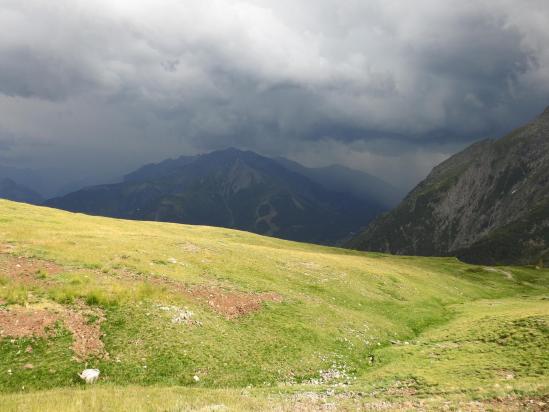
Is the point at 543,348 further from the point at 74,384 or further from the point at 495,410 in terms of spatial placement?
the point at 74,384

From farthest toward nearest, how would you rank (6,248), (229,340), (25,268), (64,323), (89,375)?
1. (6,248)
2. (25,268)
3. (229,340)
4. (64,323)
5. (89,375)

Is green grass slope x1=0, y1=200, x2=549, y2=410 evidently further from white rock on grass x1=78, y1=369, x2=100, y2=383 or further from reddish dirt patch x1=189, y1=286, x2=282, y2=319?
white rock on grass x1=78, y1=369, x2=100, y2=383

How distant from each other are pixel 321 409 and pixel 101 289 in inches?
916

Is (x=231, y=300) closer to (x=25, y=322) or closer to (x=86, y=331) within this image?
(x=86, y=331)

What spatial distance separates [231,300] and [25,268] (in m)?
19.3

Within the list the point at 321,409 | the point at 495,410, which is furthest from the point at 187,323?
the point at 495,410

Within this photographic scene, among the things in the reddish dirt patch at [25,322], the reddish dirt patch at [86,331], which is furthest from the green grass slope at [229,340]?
the reddish dirt patch at [25,322]

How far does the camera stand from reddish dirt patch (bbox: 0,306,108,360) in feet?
89.5

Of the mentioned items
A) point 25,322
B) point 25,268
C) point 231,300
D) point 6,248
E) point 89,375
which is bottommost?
point 89,375

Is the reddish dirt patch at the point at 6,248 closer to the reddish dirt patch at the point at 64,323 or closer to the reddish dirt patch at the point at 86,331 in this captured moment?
the reddish dirt patch at the point at 64,323

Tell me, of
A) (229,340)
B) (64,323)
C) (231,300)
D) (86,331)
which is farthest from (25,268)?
(229,340)

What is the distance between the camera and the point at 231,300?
40.3 metres

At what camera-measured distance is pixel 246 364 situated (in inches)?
1173

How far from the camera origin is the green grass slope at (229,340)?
2189cm
